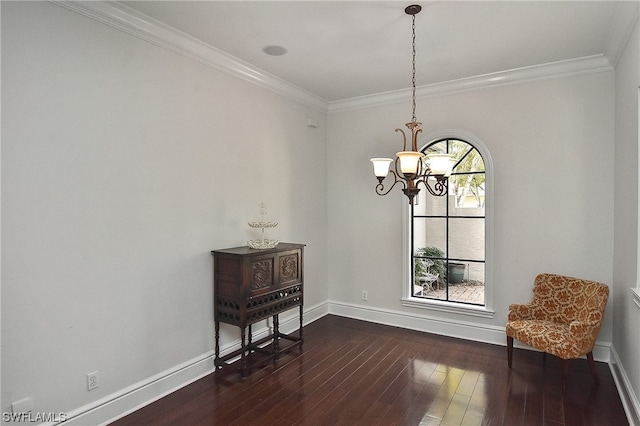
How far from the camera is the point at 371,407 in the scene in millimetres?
2789

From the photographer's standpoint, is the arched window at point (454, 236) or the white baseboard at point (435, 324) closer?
the white baseboard at point (435, 324)

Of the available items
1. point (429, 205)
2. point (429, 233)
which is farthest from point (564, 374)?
point (429, 205)

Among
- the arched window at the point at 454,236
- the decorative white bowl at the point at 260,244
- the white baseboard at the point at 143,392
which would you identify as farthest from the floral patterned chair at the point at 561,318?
the white baseboard at the point at 143,392

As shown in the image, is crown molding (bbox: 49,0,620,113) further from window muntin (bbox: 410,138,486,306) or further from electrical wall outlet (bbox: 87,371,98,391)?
electrical wall outlet (bbox: 87,371,98,391)

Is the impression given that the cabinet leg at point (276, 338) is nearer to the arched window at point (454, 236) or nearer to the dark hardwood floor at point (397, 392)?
the dark hardwood floor at point (397, 392)

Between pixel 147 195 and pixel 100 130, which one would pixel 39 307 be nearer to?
pixel 147 195

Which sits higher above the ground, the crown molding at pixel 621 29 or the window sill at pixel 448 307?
the crown molding at pixel 621 29

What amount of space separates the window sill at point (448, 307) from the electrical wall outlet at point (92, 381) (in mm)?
3302

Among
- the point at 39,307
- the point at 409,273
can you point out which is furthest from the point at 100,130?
the point at 409,273

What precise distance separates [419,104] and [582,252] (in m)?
2.34

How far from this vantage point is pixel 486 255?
411 cm

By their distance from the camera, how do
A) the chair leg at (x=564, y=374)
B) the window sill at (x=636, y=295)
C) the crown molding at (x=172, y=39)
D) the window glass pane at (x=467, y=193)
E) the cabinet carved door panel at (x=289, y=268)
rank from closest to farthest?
the window sill at (x=636, y=295)
the crown molding at (x=172, y=39)
the chair leg at (x=564, y=374)
the cabinet carved door panel at (x=289, y=268)
the window glass pane at (x=467, y=193)

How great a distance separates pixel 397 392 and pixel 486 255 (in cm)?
191

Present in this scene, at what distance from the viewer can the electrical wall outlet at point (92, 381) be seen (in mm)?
2482
